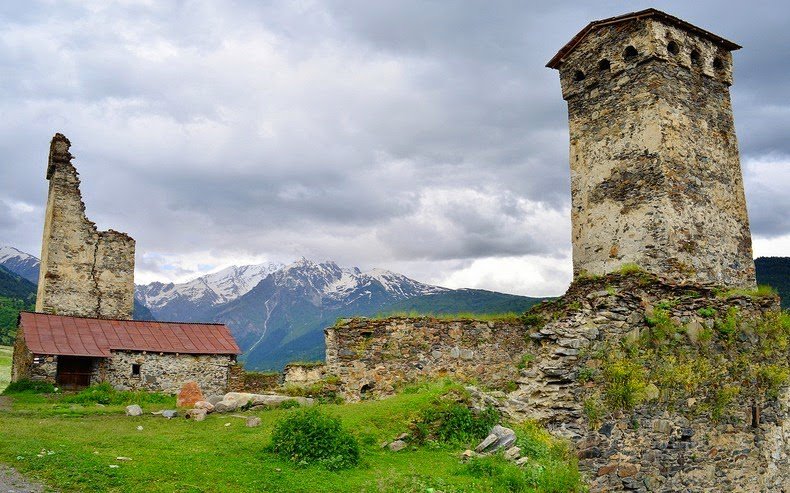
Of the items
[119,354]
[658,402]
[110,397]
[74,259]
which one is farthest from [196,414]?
[74,259]

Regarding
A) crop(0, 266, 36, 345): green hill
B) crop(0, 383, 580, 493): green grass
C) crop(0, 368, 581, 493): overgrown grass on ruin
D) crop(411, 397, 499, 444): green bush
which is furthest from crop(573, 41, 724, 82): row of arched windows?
crop(0, 266, 36, 345): green hill

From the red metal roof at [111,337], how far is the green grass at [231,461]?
1335 centimetres

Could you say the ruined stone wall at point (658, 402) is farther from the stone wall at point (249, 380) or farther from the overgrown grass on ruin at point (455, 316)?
the stone wall at point (249, 380)

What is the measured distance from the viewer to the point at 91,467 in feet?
27.2

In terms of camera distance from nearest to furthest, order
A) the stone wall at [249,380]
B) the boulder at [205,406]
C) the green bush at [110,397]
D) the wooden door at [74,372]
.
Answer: the boulder at [205,406] < the green bush at [110,397] < the wooden door at [74,372] < the stone wall at [249,380]

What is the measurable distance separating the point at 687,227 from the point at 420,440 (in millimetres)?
11518

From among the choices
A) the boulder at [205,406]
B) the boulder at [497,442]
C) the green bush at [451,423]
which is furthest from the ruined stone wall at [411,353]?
the boulder at [497,442]

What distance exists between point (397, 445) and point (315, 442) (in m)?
1.34

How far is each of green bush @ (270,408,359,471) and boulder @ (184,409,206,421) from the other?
4.84 m

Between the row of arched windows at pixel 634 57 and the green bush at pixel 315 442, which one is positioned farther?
the row of arched windows at pixel 634 57

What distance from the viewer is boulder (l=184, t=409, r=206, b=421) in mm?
13742

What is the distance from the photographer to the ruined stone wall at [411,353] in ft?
49.3

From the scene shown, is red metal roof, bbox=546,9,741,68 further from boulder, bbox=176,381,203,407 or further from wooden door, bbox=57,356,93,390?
wooden door, bbox=57,356,93,390

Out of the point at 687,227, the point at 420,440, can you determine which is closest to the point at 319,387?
the point at 420,440
